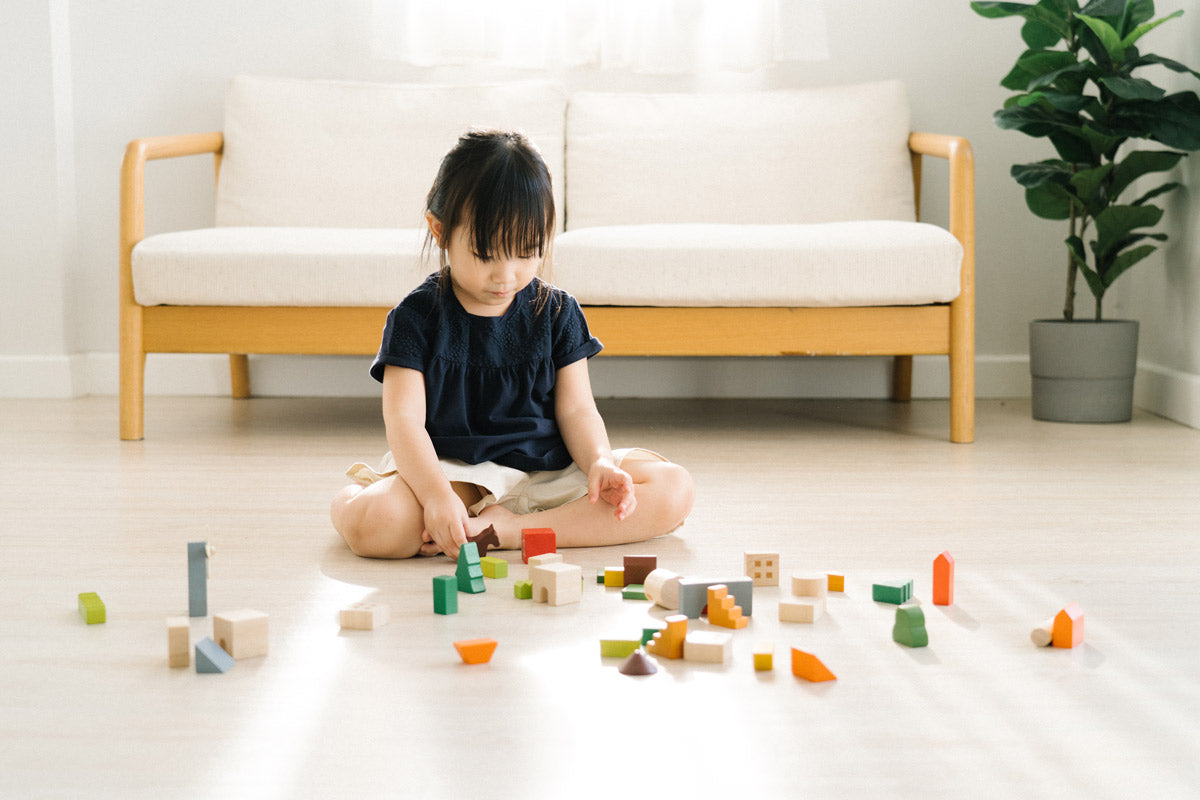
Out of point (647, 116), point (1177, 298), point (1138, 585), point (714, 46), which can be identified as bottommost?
point (1138, 585)

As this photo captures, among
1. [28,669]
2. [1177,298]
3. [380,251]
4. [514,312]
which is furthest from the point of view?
[1177,298]

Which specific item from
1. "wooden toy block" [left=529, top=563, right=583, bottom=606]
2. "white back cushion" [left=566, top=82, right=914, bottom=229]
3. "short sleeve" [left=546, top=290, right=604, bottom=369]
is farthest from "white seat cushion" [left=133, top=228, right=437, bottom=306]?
"wooden toy block" [left=529, top=563, right=583, bottom=606]

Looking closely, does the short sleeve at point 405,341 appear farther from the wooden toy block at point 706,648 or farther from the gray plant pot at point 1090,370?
the gray plant pot at point 1090,370

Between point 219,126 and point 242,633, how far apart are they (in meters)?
2.32

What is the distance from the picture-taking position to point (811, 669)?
0.97 m

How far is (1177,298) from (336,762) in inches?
97.2

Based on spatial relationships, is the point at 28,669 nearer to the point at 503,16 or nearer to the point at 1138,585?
the point at 1138,585

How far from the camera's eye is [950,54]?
2.97 metres

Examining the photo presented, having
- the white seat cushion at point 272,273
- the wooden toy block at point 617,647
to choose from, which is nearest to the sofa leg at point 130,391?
the white seat cushion at point 272,273

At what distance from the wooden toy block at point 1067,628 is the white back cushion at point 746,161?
178cm

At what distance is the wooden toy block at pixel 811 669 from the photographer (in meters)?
0.97

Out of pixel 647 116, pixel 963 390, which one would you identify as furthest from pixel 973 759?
pixel 647 116

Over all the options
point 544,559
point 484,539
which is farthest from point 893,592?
point 484,539

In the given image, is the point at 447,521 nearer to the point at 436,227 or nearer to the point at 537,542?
the point at 537,542
